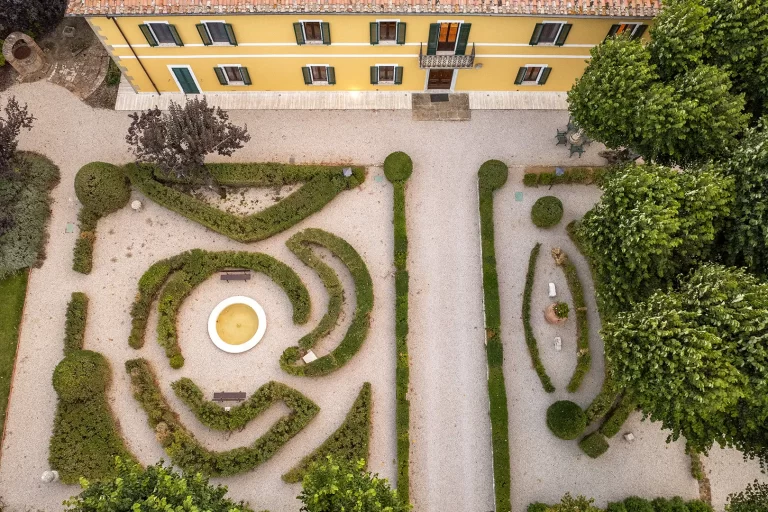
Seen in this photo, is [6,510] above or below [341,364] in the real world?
below

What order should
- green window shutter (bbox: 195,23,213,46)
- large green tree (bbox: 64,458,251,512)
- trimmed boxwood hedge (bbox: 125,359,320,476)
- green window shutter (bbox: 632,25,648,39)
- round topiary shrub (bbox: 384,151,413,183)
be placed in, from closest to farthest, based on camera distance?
large green tree (bbox: 64,458,251,512), trimmed boxwood hedge (bbox: 125,359,320,476), green window shutter (bbox: 195,23,213,46), green window shutter (bbox: 632,25,648,39), round topiary shrub (bbox: 384,151,413,183)

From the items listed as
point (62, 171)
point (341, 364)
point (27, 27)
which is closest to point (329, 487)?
point (341, 364)

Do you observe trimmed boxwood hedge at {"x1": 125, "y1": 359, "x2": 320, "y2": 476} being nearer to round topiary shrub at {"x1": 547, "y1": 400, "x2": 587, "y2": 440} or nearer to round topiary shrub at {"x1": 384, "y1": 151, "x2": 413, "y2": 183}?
round topiary shrub at {"x1": 547, "y1": 400, "x2": 587, "y2": 440}

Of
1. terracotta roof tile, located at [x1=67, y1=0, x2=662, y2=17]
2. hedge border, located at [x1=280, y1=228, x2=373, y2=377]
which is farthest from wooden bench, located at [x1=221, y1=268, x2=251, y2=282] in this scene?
terracotta roof tile, located at [x1=67, y1=0, x2=662, y2=17]

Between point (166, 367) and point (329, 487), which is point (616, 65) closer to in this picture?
point (329, 487)

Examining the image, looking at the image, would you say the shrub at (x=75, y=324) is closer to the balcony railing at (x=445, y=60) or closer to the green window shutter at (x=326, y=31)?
the green window shutter at (x=326, y=31)

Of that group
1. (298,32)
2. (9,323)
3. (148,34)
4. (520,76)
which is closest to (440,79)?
(520,76)

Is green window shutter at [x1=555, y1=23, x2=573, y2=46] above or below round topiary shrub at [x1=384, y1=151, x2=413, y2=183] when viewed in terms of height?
above
